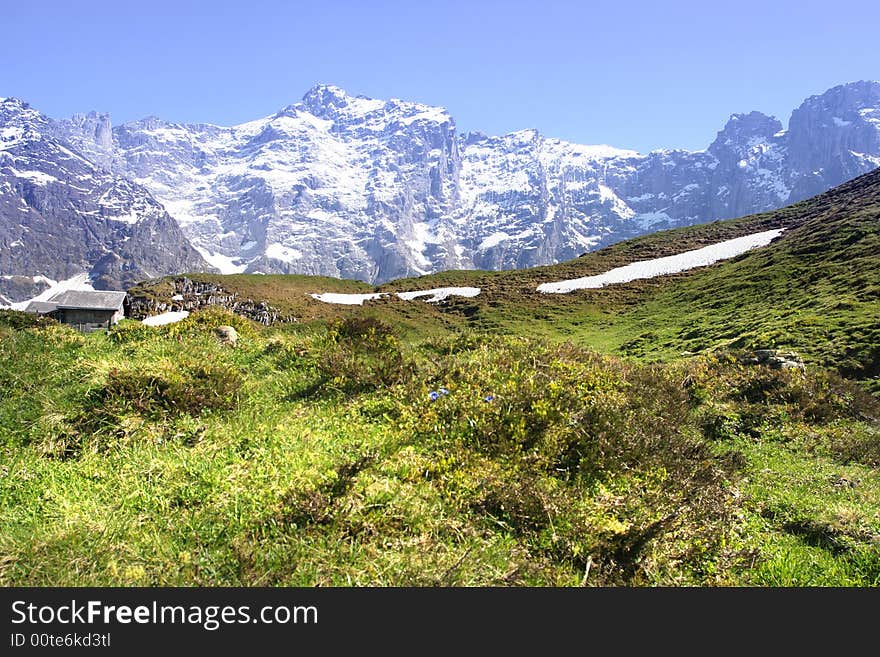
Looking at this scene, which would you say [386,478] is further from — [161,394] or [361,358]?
[361,358]

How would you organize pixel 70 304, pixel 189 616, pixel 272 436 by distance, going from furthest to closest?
1. pixel 70 304
2. pixel 272 436
3. pixel 189 616

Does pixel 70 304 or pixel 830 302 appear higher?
pixel 70 304

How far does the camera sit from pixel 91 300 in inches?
2073

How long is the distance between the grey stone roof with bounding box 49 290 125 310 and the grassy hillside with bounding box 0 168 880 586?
46.2 metres

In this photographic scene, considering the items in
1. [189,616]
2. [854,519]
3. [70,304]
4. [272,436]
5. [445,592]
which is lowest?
[854,519]

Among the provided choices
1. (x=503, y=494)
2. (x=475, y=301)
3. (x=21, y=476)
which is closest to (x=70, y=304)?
(x=475, y=301)

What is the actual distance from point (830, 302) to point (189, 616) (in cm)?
3071

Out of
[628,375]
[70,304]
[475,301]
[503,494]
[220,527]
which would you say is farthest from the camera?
[475,301]

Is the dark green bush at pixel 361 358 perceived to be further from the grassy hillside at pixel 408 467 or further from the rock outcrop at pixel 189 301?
the rock outcrop at pixel 189 301

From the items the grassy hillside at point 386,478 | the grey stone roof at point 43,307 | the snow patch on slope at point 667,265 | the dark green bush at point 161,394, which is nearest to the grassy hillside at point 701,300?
the snow patch on slope at point 667,265

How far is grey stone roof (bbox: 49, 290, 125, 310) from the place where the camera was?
51.7m

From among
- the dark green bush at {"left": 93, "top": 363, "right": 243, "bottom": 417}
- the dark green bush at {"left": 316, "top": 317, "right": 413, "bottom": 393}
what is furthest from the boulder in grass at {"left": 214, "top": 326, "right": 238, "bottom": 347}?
the dark green bush at {"left": 93, "top": 363, "right": 243, "bottom": 417}

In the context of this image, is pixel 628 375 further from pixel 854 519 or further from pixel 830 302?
pixel 830 302

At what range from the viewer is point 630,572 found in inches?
194
